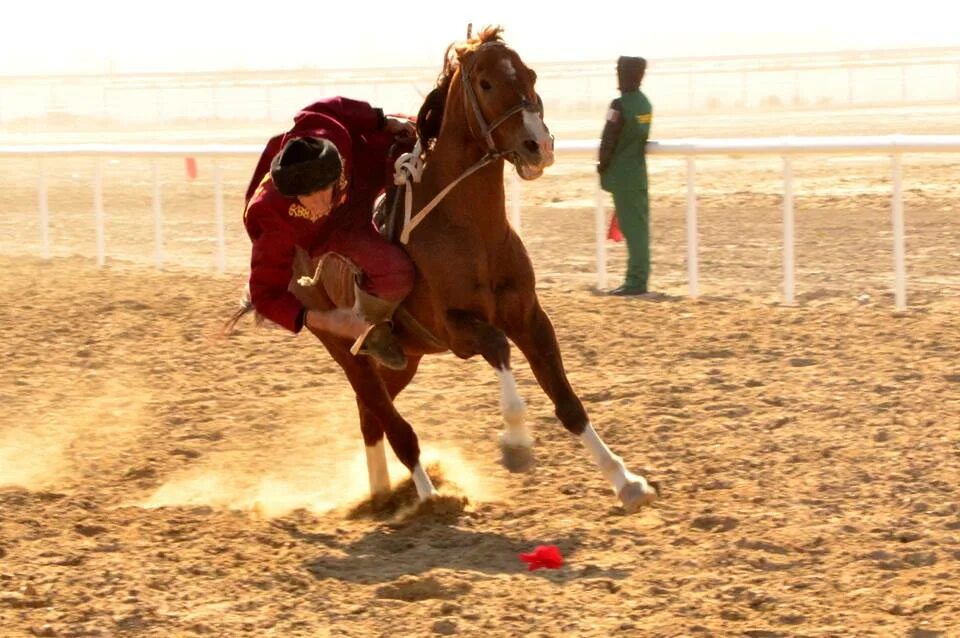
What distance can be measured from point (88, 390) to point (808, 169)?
12.1 meters

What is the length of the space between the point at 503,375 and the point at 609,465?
54 cm

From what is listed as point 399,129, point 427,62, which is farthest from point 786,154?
point 427,62

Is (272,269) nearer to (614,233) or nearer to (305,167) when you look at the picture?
(305,167)

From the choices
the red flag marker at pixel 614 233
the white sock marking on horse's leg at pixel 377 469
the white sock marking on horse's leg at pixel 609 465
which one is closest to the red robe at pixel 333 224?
the white sock marking on horse's leg at pixel 377 469

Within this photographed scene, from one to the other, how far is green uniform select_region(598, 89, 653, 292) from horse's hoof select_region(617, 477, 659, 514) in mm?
5140

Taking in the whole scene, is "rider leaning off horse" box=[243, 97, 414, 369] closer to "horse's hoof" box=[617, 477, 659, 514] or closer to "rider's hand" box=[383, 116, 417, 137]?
"rider's hand" box=[383, 116, 417, 137]

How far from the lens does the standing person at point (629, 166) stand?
11047mm

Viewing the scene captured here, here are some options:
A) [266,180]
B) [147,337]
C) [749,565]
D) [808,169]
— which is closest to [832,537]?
[749,565]

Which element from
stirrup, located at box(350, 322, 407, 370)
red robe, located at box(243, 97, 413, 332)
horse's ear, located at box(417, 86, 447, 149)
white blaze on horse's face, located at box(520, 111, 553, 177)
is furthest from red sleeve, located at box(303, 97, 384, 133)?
white blaze on horse's face, located at box(520, 111, 553, 177)

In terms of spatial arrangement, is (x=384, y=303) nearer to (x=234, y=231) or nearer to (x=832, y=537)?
(x=832, y=537)

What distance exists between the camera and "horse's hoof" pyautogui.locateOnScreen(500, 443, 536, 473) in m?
5.79

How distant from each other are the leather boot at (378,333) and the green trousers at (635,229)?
4912 millimetres

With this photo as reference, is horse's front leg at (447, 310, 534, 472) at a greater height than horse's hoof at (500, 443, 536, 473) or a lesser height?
greater

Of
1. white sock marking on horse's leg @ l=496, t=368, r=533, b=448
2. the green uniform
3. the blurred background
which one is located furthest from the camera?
the blurred background
